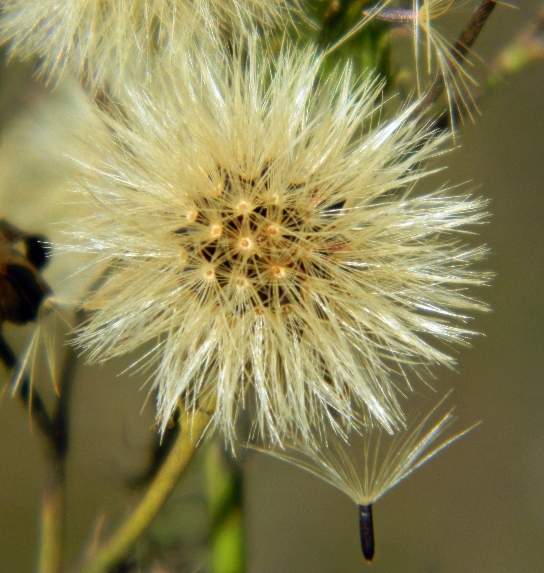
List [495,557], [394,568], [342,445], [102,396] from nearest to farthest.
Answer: [342,445]
[102,396]
[394,568]
[495,557]

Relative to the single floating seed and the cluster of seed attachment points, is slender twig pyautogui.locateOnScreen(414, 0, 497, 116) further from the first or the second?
the single floating seed

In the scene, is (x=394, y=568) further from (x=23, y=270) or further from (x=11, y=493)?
(x=23, y=270)

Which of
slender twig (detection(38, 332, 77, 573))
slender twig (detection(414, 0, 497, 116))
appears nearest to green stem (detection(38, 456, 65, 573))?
slender twig (detection(38, 332, 77, 573))

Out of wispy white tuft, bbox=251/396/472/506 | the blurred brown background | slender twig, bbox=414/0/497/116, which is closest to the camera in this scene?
slender twig, bbox=414/0/497/116

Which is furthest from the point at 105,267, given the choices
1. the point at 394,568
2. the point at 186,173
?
Answer: the point at 394,568

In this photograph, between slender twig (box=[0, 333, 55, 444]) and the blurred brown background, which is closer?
slender twig (box=[0, 333, 55, 444])

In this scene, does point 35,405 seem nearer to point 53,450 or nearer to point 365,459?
point 53,450

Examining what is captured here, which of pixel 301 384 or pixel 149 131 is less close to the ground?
pixel 149 131
